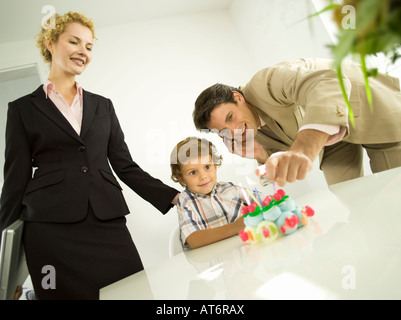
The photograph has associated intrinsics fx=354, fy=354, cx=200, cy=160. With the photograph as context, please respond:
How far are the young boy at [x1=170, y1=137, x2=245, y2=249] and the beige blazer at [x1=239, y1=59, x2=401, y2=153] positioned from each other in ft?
1.11

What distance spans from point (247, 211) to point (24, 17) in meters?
2.31

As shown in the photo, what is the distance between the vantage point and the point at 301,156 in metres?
0.82

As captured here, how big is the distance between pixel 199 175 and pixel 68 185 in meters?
0.56

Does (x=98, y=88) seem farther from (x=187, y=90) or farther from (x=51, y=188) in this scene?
(x=51, y=188)

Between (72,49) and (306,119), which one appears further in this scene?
(72,49)

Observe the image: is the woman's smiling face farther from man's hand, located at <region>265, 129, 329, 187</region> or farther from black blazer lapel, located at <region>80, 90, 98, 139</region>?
man's hand, located at <region>265, 129, 329, 187</region>

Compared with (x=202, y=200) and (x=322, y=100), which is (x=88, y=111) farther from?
(x=322, y=100)

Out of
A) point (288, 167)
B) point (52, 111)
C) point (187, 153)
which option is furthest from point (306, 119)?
point (52, 111)

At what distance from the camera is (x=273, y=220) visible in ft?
3.01

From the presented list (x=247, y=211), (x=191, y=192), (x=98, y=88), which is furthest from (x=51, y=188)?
(x=98, y=88)

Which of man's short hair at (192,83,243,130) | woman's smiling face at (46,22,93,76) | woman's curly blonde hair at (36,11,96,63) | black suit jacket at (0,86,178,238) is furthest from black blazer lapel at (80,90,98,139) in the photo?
man's short hair at (192,83,243,130)

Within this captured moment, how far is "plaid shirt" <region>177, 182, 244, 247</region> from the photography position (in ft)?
4.52

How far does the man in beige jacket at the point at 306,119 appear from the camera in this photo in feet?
3.16

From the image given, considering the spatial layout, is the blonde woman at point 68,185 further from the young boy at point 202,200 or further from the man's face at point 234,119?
the man's face at point 234,119
